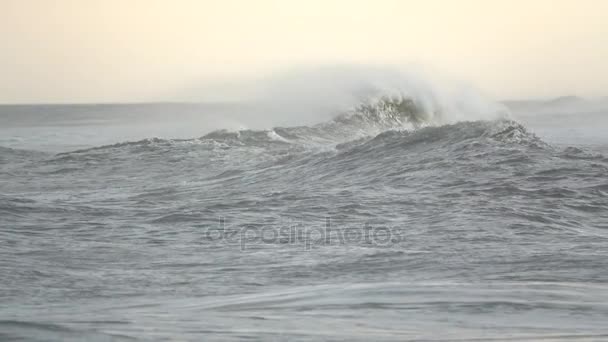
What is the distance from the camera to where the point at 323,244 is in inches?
336

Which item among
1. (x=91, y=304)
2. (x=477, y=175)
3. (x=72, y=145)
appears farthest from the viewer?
(x=72, y=145)

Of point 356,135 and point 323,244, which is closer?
point 323,244

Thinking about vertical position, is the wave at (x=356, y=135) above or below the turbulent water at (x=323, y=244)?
above

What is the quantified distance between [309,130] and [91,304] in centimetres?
1750

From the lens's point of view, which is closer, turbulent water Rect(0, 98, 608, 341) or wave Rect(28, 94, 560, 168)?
turbulent water Rect(0, 98, 608, 341)

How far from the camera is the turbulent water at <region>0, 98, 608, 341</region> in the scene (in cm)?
558

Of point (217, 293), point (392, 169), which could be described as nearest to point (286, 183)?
point (392, 169)

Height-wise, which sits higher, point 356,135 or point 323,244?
point 356,135

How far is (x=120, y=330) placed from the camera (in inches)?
208

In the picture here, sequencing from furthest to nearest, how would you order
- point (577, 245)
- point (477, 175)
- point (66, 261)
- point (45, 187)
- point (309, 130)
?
point (309, 130)
point (45, 187)
point (477, 175)
point (577, 245)
point (66, 261)

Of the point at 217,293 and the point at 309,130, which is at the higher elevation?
the point at 309,130

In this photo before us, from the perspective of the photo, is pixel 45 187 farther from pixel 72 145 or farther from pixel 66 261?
pixel 72 145

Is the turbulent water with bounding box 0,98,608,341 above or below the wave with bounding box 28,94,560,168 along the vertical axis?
below

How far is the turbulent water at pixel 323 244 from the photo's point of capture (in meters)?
5.58
